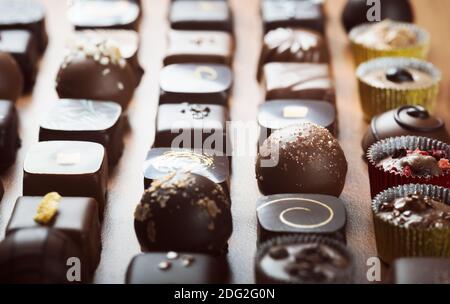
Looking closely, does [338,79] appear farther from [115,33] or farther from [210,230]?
[210,230]

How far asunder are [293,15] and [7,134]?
6.03 feet

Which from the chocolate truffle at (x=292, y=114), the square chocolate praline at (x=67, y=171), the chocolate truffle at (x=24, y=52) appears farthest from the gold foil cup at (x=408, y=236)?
the chocolate truffle at (x=24, y=52)

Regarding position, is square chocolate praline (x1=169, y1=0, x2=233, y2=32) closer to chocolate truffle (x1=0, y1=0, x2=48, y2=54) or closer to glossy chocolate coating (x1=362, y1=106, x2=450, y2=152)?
chocolate truffle (x1=0, y1=0, x2=48, y2=54)

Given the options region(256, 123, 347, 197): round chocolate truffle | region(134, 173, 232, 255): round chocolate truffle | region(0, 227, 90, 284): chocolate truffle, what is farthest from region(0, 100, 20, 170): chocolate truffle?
region(256, 123, 347, 197): round chocolate truffle

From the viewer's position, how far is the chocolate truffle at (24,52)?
4.63 m

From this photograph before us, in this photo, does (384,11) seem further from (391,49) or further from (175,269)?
(175,269)

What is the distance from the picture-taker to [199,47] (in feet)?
15.5

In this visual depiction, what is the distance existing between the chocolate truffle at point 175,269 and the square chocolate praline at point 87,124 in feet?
3.28

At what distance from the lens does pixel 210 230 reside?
124 inches

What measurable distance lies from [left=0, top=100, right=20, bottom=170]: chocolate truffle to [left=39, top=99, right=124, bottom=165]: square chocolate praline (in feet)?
0.49

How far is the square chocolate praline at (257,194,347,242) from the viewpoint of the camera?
3.22m

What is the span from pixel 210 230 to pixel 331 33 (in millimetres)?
2417

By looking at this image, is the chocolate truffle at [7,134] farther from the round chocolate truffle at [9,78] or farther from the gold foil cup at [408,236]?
the gold foil cup at [408,236]
